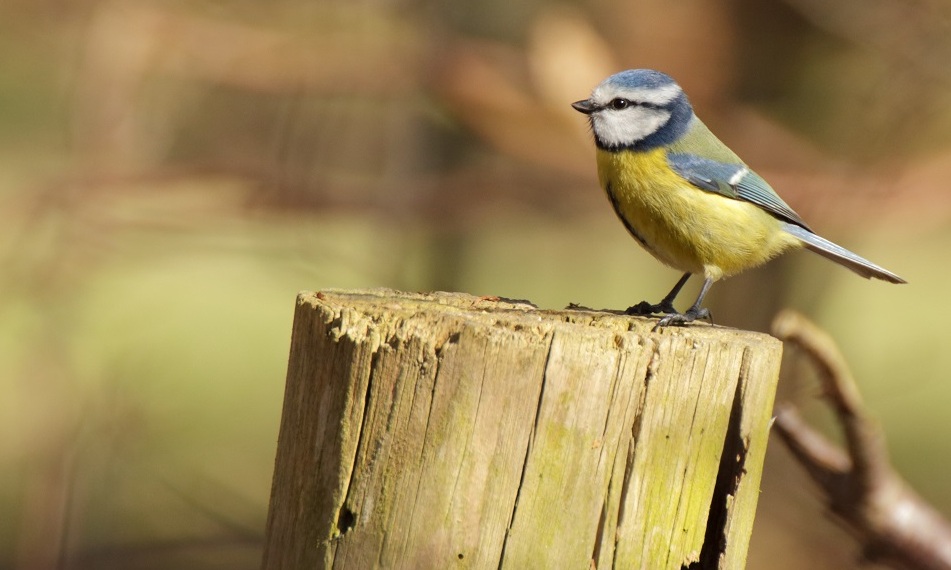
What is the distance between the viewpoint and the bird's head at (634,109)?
302 cm

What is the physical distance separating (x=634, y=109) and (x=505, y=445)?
70.3 inches

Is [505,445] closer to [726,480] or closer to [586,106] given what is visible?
[726,480]

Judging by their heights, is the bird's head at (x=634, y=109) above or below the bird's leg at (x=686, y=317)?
above

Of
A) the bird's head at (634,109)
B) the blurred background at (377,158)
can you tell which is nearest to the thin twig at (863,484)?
the blurred background at (377,158)

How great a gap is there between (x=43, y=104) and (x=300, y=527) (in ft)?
24.6

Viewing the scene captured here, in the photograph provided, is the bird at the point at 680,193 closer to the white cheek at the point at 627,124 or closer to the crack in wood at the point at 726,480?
the white cheek at the point at 627,124

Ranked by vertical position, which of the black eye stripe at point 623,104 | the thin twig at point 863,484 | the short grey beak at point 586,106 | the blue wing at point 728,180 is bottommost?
the thin twig at point 863,484

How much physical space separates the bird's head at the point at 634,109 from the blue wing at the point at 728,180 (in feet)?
0.34

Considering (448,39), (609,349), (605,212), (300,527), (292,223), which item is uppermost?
(448,39)

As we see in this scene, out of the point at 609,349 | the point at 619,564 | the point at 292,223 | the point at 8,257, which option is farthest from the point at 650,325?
the point at 8,257

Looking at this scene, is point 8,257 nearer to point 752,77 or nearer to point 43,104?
point 752,77

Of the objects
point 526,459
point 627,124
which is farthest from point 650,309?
point 526,459

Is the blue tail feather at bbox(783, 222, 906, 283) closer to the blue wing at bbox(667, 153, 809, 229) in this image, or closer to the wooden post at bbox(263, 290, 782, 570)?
the blue wing at bbox(667, 153, 809, 229)

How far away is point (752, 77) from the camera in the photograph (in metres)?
4.73
